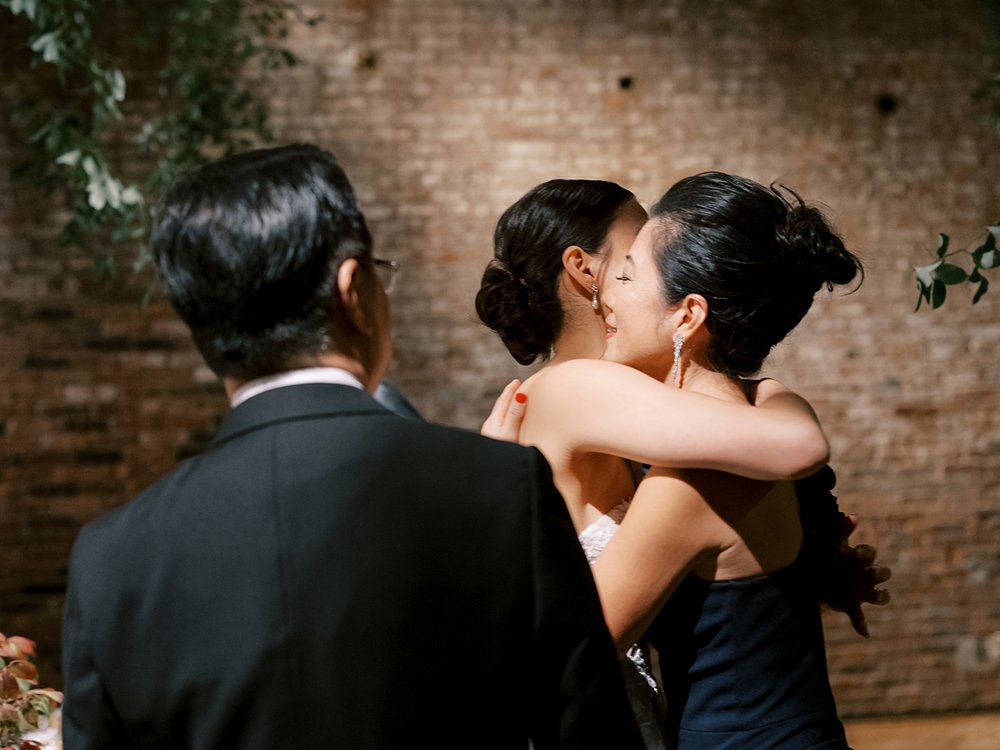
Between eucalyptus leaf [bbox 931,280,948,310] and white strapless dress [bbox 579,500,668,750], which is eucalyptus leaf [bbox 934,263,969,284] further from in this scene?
white strapless dress [bbox 579,500,668,750]

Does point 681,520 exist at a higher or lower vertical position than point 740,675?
higher

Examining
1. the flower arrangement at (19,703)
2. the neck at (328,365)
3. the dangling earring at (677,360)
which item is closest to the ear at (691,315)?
the dangling earring at (677,360)

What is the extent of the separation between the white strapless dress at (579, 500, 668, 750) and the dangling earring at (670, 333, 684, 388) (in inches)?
9.3

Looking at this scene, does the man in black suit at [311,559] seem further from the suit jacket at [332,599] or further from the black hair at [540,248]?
the black hair at [540,248]

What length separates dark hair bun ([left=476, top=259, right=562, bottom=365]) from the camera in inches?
70.1

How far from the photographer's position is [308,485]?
918mm

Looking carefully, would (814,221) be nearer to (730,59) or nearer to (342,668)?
(342,668)

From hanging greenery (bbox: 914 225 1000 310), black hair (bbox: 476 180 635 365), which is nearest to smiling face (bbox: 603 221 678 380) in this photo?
black hair (bbox: 476 180 635 365)

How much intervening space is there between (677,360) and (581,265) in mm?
326

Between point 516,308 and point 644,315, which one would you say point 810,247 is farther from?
point 516,308

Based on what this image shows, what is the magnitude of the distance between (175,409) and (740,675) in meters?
3.30

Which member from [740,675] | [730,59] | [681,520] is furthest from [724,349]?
[730,59]

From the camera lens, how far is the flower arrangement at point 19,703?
4.93 ft

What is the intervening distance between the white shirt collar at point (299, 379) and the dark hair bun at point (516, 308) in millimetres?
826
